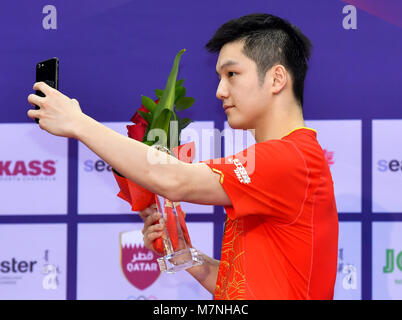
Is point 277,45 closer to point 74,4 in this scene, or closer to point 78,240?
point 74,4

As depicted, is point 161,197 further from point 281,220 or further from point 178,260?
point 281,220

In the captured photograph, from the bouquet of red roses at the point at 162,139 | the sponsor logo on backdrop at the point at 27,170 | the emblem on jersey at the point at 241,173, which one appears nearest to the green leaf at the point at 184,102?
the bouquet of red roses at the point at 162,139

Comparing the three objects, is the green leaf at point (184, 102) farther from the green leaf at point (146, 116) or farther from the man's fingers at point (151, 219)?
the man's fingers at point (151, 219)

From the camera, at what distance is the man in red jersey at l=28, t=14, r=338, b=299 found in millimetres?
979

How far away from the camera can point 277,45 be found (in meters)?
1.26

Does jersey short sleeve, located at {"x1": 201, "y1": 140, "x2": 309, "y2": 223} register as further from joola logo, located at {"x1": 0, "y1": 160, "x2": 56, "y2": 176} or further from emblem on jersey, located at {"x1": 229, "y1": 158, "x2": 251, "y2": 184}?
joola logo, located at {"x1": 0, "y1": 160, "x2": 56, "y2": 176}

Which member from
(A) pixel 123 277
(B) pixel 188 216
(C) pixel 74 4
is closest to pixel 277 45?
(B) pixel 188 216

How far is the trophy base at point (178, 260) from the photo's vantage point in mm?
1259

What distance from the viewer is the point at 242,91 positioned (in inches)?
48.1

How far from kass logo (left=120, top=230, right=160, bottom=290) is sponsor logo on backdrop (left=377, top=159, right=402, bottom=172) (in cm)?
102

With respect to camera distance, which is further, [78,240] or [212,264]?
[78,240]

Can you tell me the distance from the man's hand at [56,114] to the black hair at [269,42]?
497mm

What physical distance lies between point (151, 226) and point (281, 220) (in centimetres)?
38
